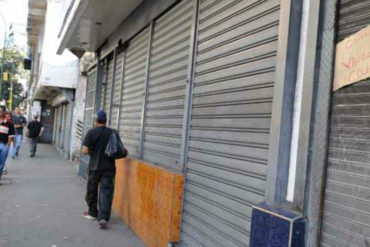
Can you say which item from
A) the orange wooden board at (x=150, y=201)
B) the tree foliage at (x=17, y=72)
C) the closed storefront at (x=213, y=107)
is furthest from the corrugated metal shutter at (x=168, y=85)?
the tree foliage at (x=17, y=72)

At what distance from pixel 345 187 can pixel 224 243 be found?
162 cm

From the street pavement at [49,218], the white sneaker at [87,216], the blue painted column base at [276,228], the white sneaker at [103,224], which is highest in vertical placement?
the blue painted column base at [276,228]

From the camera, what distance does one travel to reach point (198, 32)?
193 inches

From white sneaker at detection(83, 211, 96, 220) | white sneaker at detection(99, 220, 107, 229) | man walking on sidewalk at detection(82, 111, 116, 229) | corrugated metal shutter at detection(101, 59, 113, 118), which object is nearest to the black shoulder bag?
man walking on sidewalk at detection(82, 111, 116, 229)

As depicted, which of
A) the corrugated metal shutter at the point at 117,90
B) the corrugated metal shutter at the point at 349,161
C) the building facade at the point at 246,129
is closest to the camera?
the corrugated metal shutter at the point at 349,161

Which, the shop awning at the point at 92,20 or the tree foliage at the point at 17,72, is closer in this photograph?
the shop awning at the point at 92,20

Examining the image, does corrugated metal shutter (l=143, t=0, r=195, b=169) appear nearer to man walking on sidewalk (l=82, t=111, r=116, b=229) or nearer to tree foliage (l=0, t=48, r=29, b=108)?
man walking on sidewalk (l=82, t=111, r=116, b=229)

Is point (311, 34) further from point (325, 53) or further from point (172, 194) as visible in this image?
point (172, 194)

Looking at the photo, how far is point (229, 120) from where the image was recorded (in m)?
4.00

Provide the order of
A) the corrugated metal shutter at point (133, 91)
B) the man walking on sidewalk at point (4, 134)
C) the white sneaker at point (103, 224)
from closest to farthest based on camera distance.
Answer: the white sneaker at point (103, 224) → the corrugated metal shutter at point (133, 91) → the man walking on sidewalk at point (4, 134)

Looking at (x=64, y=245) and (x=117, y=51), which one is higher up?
(x=117, y=51)

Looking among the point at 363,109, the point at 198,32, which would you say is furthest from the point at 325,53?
the point at 198,32

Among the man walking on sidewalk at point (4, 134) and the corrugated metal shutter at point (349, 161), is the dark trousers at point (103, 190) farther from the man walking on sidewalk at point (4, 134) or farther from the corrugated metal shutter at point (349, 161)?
the corrugated metal shutter at point (349, 161)

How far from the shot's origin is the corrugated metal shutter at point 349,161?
2.36m
